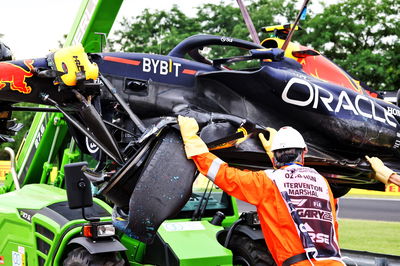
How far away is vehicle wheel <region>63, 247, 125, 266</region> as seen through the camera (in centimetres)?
571

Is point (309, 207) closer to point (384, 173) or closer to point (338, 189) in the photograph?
point (384, 173)

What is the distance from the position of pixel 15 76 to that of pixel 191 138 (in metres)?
1.50

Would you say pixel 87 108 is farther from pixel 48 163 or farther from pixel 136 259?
pixel 48 163

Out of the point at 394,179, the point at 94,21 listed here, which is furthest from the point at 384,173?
the point at 94,21

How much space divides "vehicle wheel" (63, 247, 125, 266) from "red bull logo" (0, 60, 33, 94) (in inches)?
65.0

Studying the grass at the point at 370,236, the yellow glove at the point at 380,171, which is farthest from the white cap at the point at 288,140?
the grass at the point at 370,236

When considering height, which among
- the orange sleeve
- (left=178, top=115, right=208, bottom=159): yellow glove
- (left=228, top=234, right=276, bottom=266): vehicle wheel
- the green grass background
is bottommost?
the green grass background

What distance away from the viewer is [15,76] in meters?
5.00

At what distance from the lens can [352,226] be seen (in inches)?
572

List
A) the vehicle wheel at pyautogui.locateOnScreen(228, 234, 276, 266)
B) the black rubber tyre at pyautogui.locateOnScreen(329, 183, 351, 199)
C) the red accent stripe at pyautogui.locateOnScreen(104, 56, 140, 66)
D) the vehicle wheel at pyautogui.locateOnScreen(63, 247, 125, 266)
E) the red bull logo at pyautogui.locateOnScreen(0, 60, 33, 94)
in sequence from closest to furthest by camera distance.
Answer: the red bull logo at pyautogui.locateOnScreen(0, 60, 33, 94)
the red accent stripe at pyautogui.locateOnScreen(104, 56, 140, 66)
the vehicle wheel at pyautogui.locateOnScreen(63, 247, 125, 266)
the vehicle wheel at pyautogui.locateOnScreen(228, 234, 276, 266)
the black rubber tyre at pyautogui.locateOnScreen(329, 183, 351, 199)

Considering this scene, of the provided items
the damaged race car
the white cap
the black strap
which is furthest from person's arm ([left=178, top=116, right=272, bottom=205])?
the black strap

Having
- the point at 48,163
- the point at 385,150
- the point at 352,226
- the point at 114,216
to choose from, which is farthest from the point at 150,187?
the point at 352,226

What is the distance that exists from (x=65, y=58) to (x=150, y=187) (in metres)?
1.19

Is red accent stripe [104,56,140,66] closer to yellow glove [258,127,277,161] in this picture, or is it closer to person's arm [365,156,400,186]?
yellow glove [258,127,277,161]
